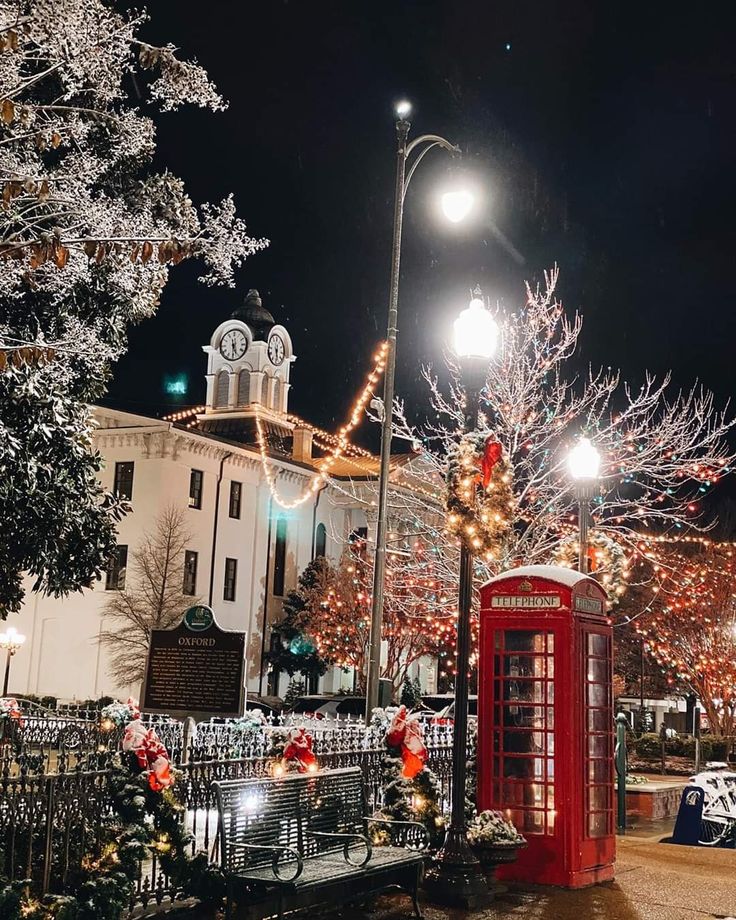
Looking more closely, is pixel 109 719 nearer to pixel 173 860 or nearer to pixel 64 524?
pixel 173 860

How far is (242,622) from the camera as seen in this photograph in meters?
45.3

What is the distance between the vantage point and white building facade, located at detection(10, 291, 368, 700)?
41500mm

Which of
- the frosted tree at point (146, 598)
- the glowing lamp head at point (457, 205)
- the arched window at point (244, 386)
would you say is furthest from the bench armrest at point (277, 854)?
the arched window at point (244, 386)

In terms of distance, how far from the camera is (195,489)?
43312 mm

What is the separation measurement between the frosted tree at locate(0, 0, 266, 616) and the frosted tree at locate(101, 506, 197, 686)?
21.9 meters

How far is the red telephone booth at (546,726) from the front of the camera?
10172 mm

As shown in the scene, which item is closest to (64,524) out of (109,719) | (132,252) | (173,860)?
(109,719)

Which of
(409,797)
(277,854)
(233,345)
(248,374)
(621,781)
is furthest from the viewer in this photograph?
(233,345)

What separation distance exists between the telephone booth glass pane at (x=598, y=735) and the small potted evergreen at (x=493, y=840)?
83 cm

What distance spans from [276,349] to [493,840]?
5826 cm

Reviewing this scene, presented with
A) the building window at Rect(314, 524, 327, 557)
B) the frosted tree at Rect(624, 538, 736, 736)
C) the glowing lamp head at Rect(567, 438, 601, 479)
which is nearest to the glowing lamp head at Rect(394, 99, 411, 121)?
the glowing lamp head at Rect(567, 438, 601, 479)

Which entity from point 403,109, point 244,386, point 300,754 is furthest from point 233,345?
point 300,754

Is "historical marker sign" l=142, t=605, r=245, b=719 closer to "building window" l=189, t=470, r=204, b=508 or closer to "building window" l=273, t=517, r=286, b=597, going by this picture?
"building window" l=189, t=470, r=204, b=508

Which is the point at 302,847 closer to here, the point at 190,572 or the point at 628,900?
the point at 628,900
